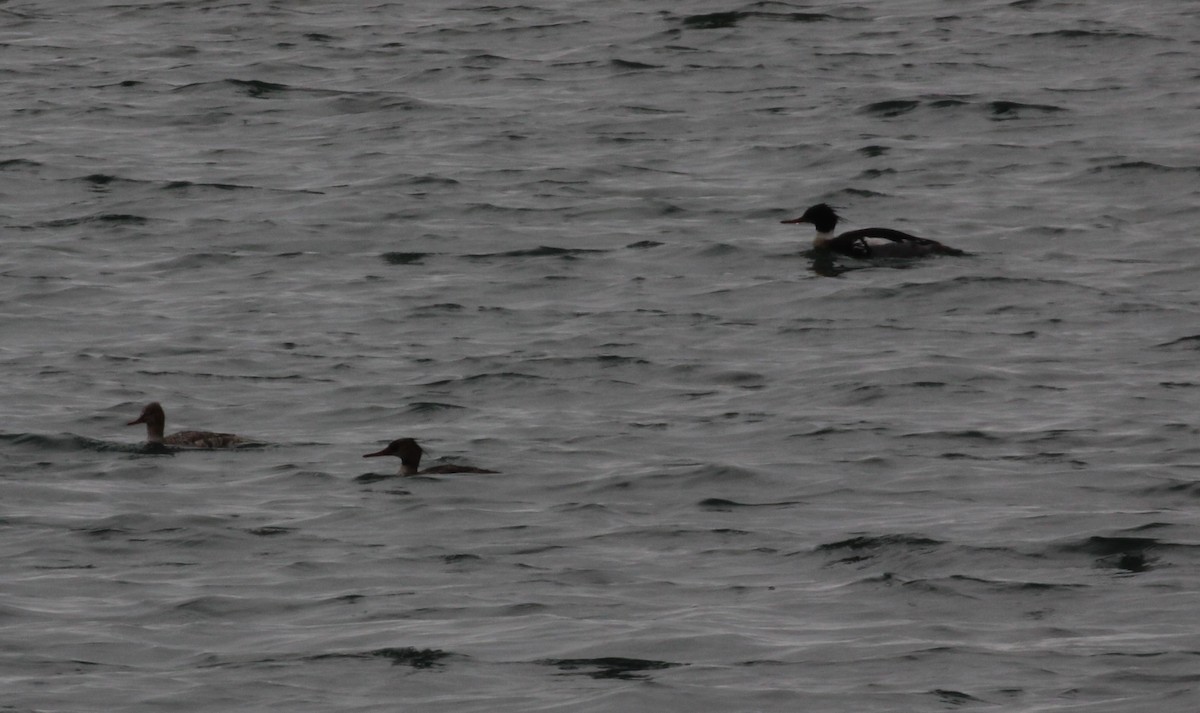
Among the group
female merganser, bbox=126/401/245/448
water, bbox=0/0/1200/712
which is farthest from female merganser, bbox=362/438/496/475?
female merganser, bbox=126/401/245/448

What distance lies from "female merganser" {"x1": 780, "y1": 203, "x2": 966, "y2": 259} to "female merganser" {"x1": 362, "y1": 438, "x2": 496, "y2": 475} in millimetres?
7535

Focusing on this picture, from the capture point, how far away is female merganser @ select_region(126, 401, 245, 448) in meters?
16.4

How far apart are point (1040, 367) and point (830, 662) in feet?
23.0

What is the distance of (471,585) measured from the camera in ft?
43.7

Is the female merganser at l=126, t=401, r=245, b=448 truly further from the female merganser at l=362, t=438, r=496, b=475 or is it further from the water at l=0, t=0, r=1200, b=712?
the female merganser at l=362, t=438, r=496, b=475

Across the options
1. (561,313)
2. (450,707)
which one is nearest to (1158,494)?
(450,707)

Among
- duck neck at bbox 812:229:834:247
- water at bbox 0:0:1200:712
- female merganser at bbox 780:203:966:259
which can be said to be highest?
water at bbox 0:0:1200:712

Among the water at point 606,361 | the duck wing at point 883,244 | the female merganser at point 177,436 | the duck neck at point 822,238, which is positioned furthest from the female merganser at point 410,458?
the duck neck at point 822,238

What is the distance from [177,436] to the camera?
1647cm

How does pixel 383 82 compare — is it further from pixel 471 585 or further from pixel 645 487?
pixel 471 585

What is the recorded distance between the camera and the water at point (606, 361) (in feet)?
40.1

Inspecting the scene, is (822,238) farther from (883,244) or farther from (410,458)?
(410,458)

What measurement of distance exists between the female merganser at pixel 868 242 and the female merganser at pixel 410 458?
754 centimetres

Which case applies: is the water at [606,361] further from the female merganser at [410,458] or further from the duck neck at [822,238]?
the duck neck at [822,238]
